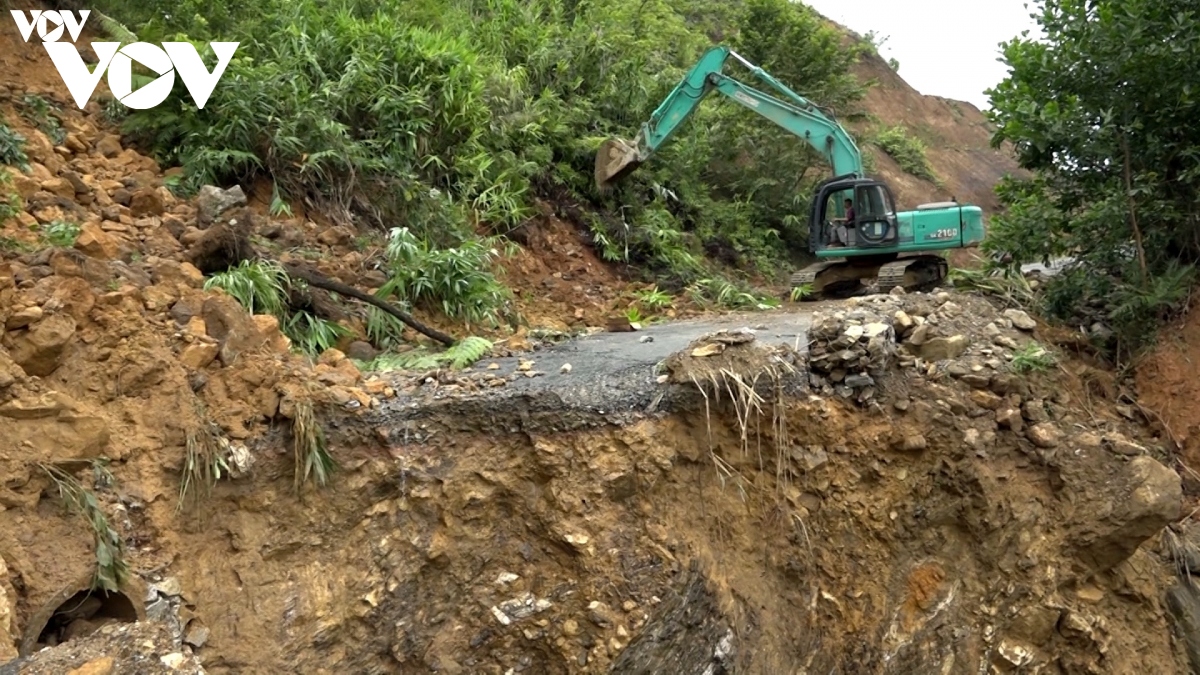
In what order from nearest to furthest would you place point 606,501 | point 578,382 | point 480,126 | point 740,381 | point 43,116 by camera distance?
point 606,501
point 740,381
point 578,382
point 43,116
point 480,126

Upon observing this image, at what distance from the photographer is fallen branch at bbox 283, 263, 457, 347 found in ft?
17.8

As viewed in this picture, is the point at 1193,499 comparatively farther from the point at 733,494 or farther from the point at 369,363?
the point at 369,363

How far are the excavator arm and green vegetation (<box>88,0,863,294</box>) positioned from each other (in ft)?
1.59

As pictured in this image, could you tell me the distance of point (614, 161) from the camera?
31.2ft

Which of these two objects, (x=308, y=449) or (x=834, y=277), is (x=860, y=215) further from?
(x=308, y=449)

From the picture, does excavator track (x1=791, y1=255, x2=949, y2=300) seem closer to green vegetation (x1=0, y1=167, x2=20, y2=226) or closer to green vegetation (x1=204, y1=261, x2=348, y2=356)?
green vegetation (x1=204, y1=261, x2=348, y2=356)

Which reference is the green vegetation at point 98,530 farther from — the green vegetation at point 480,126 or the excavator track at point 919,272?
the excavator track at point 919,272

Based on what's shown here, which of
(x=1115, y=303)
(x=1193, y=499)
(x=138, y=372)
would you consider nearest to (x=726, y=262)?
(x=1115, y=303)

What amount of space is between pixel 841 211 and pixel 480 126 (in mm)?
4047

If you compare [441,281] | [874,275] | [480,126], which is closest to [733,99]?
[874,275]

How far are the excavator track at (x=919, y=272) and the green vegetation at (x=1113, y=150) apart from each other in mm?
2437

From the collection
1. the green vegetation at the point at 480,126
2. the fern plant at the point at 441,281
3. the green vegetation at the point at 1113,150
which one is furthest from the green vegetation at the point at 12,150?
the green vegetation at the point at 1113,150

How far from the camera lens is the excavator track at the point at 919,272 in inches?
337

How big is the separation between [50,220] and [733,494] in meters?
4.19
